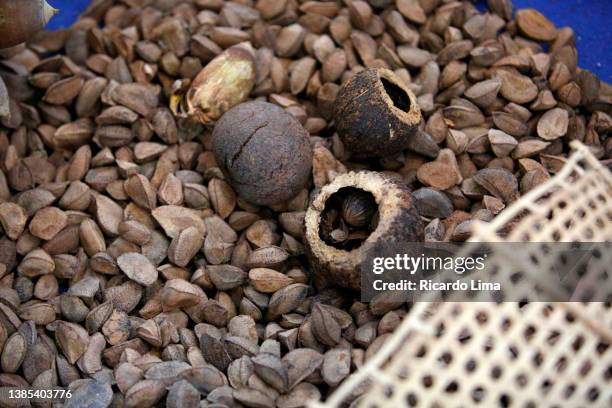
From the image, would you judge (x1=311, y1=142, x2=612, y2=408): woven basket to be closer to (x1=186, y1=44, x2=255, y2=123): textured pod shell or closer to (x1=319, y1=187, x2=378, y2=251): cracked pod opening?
(x1=319, y1=187, x2=378, y2=251): cracked pod opening

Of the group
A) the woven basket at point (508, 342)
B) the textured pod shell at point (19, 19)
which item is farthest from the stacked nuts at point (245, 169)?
the woven basket at point (508, 342)

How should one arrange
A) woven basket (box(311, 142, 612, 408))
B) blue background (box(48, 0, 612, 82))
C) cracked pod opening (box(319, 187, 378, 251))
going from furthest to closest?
blue background (box(48, 0, 612, 82))
cracked pod opening (box(319, 187, 378, 251))
woven basket (box(311, 142, 612, 408))

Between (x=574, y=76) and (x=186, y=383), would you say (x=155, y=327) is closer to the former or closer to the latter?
(x=186, y=383)

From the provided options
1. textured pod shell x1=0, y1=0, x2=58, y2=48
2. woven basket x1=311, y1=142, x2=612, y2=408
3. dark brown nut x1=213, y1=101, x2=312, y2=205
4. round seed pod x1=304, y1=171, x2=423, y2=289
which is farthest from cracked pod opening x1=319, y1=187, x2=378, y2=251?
textured pod shell x1=0, y1=0, x2=58, y2=48

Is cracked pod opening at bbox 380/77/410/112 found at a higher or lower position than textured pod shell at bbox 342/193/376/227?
higher

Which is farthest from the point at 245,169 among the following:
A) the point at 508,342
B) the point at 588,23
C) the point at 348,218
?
the point at 588,23

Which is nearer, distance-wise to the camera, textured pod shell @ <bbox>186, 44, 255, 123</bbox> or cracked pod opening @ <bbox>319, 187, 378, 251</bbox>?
cracked pod opening @ <bbox>319, 187, 378, 251</bbox>

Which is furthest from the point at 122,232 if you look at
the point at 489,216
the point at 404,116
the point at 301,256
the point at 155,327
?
the point at 489,216
